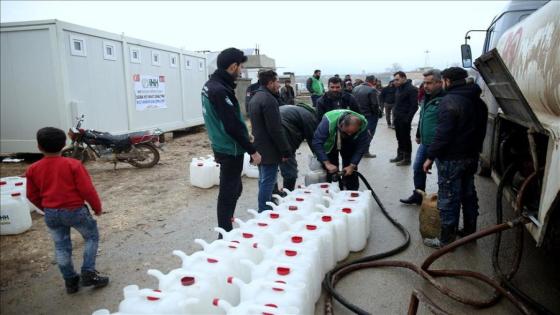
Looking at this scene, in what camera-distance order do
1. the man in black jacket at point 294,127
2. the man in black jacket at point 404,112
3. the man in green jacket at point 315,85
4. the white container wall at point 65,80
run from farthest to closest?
1. the man in green jacket at point 315,85
2. the white container wall at point 65,80
3. the man in black jacket at point 404,112
4. the man in black jacket at point 294,127

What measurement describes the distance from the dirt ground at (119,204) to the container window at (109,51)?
8.50 feet

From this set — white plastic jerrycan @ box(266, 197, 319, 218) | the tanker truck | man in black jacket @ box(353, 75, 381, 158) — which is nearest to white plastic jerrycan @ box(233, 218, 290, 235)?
white plastic jerrycan @ box(266, 197, 319, 218)

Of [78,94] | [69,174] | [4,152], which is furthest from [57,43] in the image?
[69,174]

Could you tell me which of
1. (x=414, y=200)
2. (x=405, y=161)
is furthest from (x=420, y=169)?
(x=405, y=161)

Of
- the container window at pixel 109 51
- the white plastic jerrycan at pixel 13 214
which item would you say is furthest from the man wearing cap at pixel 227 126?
the container window at pixel 109 51

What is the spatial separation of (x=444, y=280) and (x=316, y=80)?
877 centimetres

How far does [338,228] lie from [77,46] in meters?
7.69

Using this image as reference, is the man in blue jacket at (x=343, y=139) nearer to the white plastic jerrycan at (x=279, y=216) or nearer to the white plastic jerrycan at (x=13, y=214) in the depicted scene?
the white plastic jerrycan at (x=279, y=216)

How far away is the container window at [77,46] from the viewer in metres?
8.48

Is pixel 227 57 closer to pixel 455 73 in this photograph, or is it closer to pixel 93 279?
pixel 455 73

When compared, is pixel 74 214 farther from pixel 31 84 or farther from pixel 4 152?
pixel 4 152

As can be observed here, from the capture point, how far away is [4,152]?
909 cm

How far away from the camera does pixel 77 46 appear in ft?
28.2

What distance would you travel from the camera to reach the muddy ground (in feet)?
10.5
